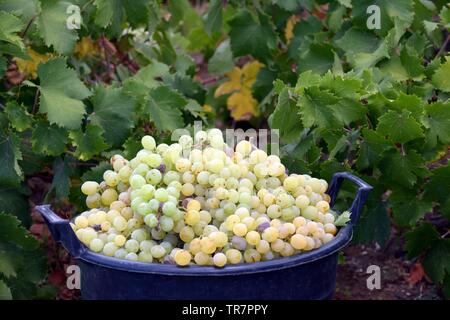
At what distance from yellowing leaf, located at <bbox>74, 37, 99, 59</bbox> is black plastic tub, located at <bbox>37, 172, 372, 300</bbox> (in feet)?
4.45

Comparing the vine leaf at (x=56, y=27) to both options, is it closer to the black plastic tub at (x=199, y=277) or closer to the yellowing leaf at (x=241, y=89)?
the black plastic tub at (x=199, y=277)

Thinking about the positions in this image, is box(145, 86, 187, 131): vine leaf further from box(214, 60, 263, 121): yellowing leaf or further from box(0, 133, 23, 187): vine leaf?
box(214, 60, 263, 121): yellowing leaf

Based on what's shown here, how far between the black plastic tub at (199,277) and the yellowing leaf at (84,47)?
1358mm

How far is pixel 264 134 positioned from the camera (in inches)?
92.7

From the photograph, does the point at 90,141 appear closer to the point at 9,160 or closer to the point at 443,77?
the point at 9,160

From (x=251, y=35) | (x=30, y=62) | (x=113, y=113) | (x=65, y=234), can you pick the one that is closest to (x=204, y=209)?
(x=65, y=234)

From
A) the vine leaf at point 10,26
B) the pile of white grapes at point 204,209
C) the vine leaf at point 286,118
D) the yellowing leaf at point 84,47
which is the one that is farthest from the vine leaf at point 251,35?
the pile of white grapes at point 204,209

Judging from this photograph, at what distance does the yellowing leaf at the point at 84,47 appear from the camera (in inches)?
125

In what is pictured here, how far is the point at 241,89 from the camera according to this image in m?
4.07

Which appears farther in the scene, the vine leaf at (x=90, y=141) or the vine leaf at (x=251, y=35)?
the vine leaf at (x=251, y=35)

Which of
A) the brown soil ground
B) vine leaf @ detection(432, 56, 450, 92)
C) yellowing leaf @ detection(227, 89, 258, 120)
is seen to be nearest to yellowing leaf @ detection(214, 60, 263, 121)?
yellowing leaf @ detection(227, 89, 258, 120)

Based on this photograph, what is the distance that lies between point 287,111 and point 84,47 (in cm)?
121
